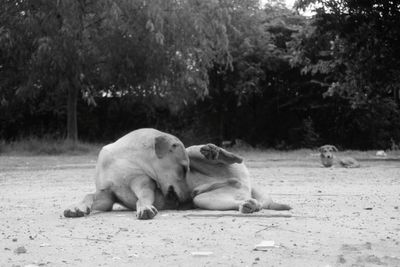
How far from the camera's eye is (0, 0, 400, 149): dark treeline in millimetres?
21156

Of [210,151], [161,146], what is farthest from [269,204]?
[161,146]

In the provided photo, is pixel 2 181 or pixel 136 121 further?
pixel 136 121

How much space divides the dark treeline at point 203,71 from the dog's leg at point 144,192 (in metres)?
13.7

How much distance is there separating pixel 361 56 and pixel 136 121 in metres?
10.7

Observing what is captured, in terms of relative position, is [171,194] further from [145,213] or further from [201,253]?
[201,253]

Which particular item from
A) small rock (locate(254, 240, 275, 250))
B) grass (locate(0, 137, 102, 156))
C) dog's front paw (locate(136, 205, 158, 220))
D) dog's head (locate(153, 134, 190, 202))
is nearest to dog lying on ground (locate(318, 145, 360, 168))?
grass (locate(0, 137, 102, 156))

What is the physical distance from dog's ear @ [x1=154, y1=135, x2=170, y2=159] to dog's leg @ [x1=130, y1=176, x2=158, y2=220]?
0.28 metres

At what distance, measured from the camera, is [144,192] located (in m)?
7.68

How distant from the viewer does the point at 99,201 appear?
797 centimetres

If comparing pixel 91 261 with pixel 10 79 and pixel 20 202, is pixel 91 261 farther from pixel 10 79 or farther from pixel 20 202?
pixel 10 79

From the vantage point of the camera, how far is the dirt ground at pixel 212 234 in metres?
5.33

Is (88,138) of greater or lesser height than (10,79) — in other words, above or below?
below

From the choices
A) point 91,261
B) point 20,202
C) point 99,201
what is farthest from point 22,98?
point 91,261

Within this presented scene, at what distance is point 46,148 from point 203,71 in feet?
19.7
